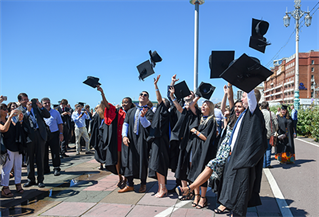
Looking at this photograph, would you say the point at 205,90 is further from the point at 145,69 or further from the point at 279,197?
the point at 279,197

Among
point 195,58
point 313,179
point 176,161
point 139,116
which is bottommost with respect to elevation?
point 313,179

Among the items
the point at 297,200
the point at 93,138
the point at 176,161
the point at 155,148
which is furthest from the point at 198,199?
the point at 93,138

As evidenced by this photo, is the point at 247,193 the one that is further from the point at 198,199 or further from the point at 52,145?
the point at 52,145

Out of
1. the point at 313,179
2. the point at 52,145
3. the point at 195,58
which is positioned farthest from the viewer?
the point at 195,58

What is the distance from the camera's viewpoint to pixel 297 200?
15.7ft

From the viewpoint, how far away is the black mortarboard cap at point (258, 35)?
375 cm

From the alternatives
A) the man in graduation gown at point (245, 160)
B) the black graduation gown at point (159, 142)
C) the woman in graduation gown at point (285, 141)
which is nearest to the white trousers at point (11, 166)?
the black graduation gown at point (159, 142)

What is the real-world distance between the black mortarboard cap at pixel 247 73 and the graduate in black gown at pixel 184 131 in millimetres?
1657

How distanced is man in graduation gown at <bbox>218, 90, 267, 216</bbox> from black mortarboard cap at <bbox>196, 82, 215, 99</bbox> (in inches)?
64.3

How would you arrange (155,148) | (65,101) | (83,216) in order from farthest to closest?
(65,101) → (155,148) → (83,216)

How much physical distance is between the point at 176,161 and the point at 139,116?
1274 millimetres

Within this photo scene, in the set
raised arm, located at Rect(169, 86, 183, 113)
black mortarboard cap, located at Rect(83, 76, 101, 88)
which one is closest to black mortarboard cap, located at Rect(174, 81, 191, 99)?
raised arm, located at Rect(169, 86, 183, 113)

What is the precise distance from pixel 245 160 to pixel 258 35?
6.54 feet

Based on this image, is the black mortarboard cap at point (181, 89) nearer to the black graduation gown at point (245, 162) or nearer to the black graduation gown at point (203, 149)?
the black graduation gown at point (203, 149)
